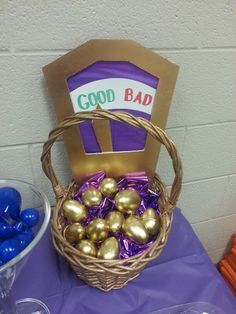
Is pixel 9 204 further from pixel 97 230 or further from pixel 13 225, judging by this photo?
pixel 97 230

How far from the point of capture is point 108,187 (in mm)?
580

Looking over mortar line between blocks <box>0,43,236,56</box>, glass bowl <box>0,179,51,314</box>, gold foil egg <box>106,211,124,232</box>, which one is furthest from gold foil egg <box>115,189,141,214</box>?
mortar line between blocks <box>0,43,236,56</box>

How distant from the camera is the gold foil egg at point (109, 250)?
493mm

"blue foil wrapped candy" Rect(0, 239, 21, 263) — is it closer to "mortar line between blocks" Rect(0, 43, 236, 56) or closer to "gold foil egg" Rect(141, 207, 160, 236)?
"gold foil egg" Rect(141, 207, 160, 236)

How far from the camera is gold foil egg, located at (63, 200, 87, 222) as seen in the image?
539 mm

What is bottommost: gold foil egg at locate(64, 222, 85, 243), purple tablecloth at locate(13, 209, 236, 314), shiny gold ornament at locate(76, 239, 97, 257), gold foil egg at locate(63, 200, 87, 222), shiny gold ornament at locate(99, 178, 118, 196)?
purple tablecloth at locate(13, 209, 236, 314)

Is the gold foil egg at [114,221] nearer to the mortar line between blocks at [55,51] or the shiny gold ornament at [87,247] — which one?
the shiny gold ornament at [87,247]

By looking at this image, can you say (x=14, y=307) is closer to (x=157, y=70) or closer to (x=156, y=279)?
(x=156, y=279)

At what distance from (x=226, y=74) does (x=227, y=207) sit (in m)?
0.51

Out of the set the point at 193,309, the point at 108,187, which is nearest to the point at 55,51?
the point at 108,187

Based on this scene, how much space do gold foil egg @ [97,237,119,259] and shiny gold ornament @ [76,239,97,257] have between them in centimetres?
1

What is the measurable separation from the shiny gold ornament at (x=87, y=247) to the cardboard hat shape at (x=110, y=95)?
16 cm

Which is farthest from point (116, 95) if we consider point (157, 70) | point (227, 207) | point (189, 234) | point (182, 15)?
point (227, 207)

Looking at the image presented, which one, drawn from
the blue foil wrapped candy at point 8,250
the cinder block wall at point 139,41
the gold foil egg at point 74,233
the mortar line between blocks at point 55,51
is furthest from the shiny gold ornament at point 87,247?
the mortar line between blocks at point 55,51
